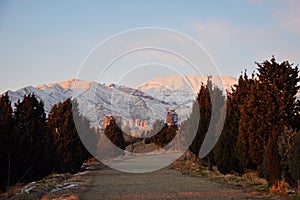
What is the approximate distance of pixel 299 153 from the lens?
480 inches

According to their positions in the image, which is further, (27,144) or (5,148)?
(27,144)

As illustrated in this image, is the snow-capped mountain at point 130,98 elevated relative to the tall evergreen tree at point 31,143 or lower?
elevated

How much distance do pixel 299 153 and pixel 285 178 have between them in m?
1.87

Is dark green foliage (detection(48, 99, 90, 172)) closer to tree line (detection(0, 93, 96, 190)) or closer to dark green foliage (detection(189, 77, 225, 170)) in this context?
tree line (detection(0, 93, 96, 190))

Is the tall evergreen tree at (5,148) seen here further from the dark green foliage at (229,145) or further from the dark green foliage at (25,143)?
the dark green foliage at (229,145)

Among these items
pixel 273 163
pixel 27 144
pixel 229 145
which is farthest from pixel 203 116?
pixel 27 144

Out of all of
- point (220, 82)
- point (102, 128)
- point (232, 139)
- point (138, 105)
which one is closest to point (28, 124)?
point (232, 139)

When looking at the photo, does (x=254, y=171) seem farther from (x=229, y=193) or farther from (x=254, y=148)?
(x=229, y=193)

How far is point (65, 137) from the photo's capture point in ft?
77.2

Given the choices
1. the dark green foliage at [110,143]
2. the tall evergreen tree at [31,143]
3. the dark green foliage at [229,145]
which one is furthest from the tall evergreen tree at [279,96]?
the dark green foliage at [110,143]

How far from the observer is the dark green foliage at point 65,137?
23.3 meters

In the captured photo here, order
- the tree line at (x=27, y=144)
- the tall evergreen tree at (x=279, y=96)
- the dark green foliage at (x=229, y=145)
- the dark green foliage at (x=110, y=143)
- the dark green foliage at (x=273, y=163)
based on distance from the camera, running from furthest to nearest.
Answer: the dark green foliage at (x=110, y=143)
the dark green foliage at (x=229, y=145)
the tall evergreen tree at (x=279, y=96)
the tree line at (x=27, y=144)
the dark green foliage at (x=273, y=163)

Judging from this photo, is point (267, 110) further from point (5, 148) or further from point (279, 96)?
point (5, 148)

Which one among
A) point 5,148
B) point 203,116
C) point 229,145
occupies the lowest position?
point 5,148
